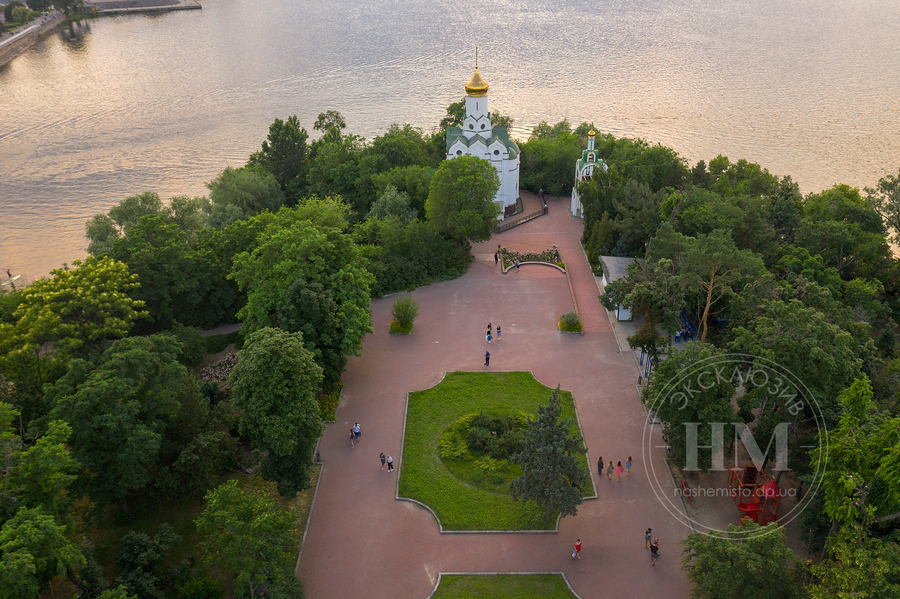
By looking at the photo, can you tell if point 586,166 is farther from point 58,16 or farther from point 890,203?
point 58,16

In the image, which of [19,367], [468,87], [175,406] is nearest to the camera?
[175,406]

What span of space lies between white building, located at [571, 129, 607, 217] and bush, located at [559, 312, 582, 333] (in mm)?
16481

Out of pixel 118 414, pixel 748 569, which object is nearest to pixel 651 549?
pixel 748 569

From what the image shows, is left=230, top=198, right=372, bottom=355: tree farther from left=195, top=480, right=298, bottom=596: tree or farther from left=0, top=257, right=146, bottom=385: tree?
left=195, top=480, right=298, bottom=596: tree

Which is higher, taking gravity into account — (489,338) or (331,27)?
(331,27)

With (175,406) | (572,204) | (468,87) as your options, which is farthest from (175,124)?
(175,406)

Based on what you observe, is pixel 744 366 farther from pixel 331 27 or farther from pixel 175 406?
pixel 331 27

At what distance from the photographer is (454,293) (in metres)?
41.4

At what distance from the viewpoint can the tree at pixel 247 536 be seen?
20.0 metres

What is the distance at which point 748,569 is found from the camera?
18.8 m

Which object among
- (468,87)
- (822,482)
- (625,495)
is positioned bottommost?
(625,495)

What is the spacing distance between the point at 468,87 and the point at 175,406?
113 ft

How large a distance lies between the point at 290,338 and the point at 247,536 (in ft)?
28.0

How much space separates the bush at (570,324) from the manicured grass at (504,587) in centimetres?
1638
